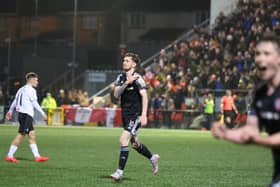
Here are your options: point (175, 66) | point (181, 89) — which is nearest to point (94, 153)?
point (181, 89)

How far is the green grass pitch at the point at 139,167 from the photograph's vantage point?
1284 centimetres

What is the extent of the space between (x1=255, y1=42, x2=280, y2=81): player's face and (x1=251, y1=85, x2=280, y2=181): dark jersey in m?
0.15

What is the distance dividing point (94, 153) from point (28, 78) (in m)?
3.33

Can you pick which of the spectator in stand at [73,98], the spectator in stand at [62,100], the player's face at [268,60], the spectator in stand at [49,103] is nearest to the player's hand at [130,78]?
the player's face at [268,60]

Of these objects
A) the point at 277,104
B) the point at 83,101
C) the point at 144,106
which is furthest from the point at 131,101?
the point at 83,101

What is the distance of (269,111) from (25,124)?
40.2 feet

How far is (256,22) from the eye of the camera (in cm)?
3953

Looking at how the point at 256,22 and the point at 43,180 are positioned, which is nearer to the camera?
the point at 43,180

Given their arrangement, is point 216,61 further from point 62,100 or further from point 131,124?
point 131,124

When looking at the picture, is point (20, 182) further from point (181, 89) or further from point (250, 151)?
point (181, 89)

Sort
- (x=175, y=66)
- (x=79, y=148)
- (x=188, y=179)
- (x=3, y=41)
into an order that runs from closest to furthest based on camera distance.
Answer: (x=188, y=179)
(x=79, y=148)
(x=175, y=66)
(x=3, y=41)

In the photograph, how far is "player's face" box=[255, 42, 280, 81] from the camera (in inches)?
222

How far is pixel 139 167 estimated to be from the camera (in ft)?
52.7

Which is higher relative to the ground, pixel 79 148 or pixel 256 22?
pixel 256 22
